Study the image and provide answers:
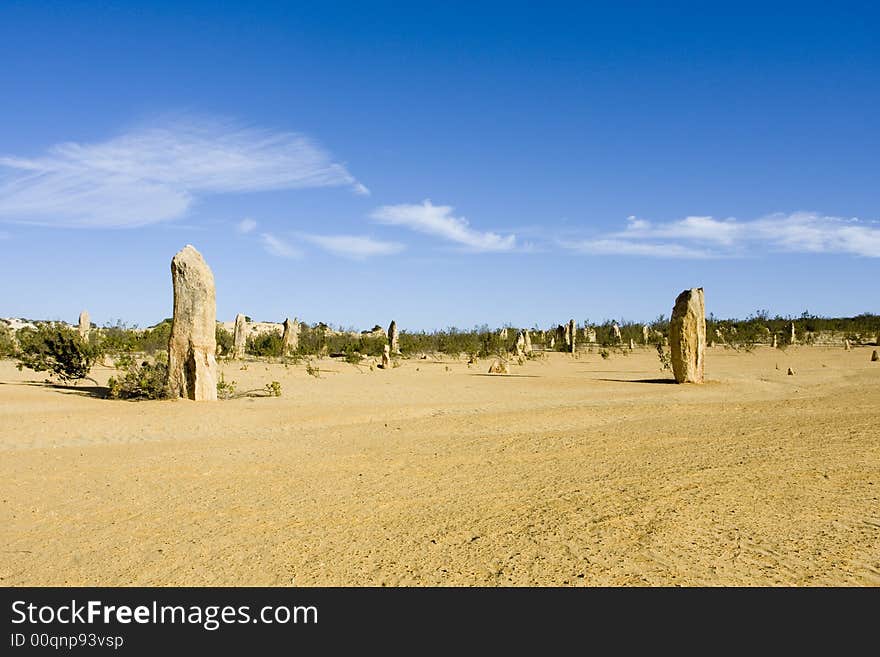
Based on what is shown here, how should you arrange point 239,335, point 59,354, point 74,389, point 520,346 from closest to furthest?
1. point 74,389
2. point 59,354
3. point 239,335
4. point 520,346

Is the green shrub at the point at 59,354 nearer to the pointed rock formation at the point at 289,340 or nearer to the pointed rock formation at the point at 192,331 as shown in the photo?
the pointed rock formation at the point at 192,331

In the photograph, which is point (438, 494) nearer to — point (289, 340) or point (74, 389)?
point (74, 389)

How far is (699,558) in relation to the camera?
4.96 m

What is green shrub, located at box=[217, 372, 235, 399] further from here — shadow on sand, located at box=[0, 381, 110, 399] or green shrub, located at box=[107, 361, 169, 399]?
shadow on sand, located at box=[0, 381, 110, 399]

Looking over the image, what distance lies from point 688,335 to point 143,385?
47.8ft

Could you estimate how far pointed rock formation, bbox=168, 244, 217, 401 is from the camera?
15227 mm

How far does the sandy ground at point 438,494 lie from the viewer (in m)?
4.89

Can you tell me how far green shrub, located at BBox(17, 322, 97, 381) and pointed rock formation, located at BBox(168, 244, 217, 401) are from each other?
557 centimetres

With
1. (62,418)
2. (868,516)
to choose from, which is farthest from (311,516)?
(62,418)

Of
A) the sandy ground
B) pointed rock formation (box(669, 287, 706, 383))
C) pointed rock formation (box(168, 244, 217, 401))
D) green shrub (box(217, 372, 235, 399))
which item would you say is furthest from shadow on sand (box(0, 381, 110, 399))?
pointed rock formation (box(669, 287, 706, 383))

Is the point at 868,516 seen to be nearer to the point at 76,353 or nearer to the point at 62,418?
the point at 62,418

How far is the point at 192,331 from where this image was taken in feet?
49.8

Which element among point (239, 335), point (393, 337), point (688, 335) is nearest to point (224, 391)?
point (688, 335)
